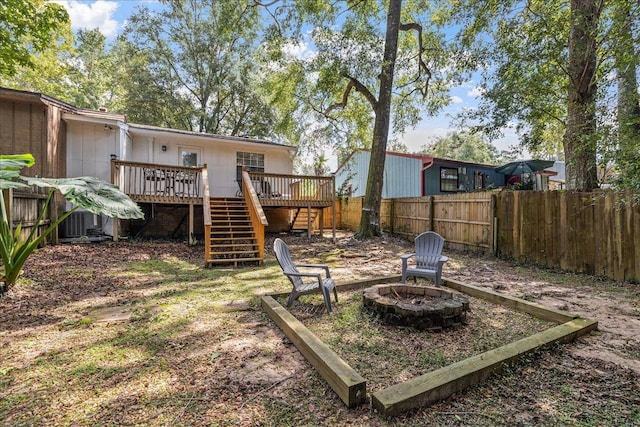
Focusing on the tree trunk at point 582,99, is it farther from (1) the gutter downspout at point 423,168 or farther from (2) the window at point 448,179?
(2) the window at point 448,179

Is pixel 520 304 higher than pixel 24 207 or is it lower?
lower

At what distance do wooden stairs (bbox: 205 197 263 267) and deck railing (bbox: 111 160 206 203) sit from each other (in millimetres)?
972

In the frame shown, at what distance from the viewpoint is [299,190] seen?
10.7 meters

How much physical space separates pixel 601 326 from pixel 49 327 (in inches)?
251

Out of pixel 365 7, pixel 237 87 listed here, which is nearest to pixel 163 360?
pixel 365 7

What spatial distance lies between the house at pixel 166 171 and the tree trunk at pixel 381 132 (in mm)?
1524

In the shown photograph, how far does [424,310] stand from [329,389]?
151cm

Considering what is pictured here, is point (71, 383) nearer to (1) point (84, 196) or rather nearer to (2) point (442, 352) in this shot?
(1) point (84, 196)

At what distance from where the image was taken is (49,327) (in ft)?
11.3

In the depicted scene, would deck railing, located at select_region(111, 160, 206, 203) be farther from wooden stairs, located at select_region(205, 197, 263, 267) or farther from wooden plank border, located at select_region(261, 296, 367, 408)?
wooden plank border, located at select_region(261, 296, 367, 408)

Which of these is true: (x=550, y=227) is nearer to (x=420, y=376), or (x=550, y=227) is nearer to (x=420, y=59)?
(x=420, y=376)

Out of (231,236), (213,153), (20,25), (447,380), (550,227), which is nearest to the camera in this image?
(447,380)

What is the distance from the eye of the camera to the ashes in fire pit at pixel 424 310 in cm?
331

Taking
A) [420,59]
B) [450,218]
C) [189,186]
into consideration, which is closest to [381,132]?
[450,218]
